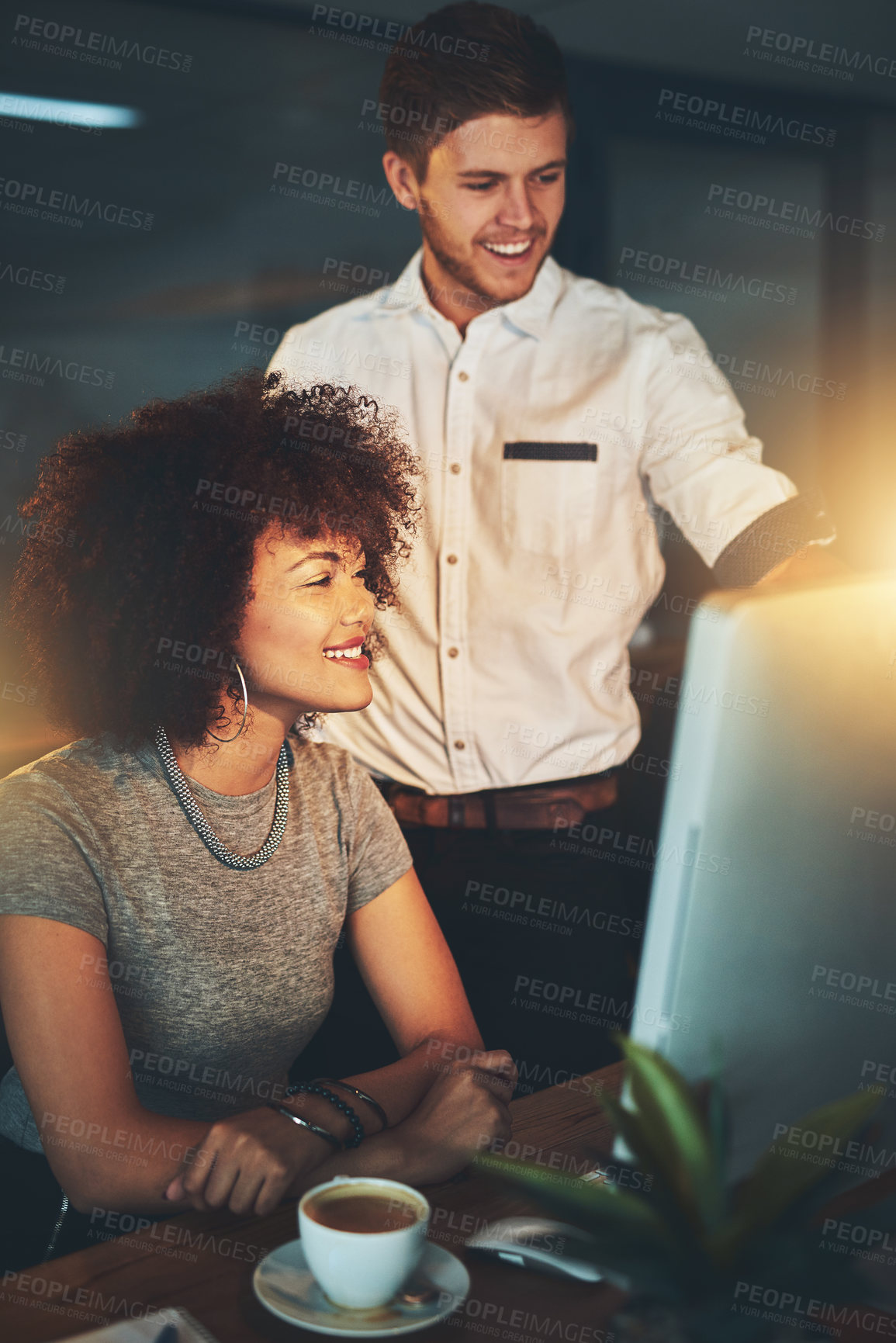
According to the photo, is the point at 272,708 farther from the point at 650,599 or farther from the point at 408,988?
the point at 650,599

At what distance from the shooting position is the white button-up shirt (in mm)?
1918

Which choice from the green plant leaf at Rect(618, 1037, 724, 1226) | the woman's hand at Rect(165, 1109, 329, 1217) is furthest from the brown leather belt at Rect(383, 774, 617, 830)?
the green plant leaf at Rect(618, 1037, 724, 1226)

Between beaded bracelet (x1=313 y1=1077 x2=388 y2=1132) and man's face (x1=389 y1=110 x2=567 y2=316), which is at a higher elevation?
man's face (x1=389 y1=110 x2=567 y2=316)

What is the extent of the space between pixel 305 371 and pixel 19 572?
27.4 inches

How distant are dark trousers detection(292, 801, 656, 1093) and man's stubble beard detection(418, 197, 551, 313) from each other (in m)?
0.99

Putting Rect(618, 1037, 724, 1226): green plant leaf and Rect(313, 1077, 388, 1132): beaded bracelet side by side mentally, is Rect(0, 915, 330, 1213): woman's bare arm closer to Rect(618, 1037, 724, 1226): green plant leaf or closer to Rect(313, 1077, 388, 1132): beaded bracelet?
Rect(313, 1077, 388, 1132): beaded bracelet

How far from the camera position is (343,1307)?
707mm

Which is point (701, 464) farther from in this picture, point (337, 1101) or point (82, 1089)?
point (82, 1089)

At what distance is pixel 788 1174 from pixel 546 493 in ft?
4.92

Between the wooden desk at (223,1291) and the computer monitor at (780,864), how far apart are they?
0.14 meters

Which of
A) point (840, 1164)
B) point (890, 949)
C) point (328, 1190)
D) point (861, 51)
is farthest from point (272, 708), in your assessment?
point (861, 51)

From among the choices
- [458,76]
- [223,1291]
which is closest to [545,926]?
[223,1291]

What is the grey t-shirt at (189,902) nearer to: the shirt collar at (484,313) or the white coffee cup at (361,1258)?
the white coffee cup at (361,1258)

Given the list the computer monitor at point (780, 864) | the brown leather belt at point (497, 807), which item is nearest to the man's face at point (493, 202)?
the brown leather belt at point (497, 807)
